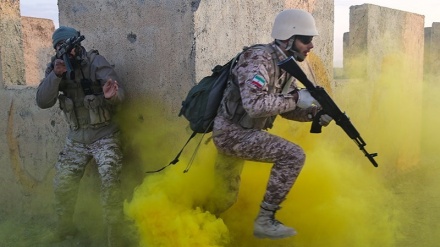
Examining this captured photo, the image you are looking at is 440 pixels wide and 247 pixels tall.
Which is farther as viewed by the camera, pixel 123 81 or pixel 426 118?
pixel 426 118

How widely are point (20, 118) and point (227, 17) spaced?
249 centimetres

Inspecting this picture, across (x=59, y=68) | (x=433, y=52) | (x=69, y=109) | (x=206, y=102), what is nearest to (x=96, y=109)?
(x=69, y=109)

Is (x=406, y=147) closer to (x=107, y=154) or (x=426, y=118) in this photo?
(x=426, y=118)

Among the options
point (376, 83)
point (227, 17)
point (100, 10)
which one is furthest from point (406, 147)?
point (100, 10)

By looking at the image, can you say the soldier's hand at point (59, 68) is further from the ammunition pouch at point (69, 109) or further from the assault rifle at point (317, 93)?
the assault rifle at point (317, 93)

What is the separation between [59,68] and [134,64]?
69cm

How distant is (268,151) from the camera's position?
139 inches

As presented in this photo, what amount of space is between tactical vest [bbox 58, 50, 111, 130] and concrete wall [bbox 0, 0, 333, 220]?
336 millimetres

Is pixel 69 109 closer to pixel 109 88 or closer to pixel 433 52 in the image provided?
pixel 109 88

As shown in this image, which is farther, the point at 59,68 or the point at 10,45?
the point at 10,45

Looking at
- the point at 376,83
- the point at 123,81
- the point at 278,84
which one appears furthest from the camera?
the point at 376,83

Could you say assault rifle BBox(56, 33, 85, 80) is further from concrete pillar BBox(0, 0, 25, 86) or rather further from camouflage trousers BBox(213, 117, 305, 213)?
concrete pillar BBox(0, 0, 25, 86)

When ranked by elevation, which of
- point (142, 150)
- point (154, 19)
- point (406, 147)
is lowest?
point (406, 147)

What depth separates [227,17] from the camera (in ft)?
14.3
